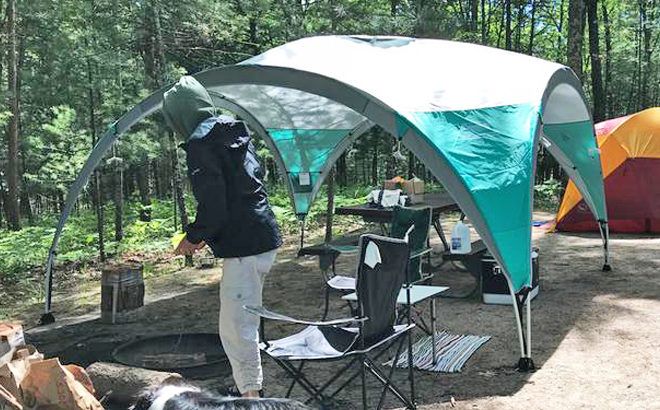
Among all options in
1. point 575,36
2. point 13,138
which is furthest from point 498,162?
point 13,138

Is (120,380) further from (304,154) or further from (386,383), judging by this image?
(304,154)

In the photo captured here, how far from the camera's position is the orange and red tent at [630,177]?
916 centimetres

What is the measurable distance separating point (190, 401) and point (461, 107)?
12.0ft

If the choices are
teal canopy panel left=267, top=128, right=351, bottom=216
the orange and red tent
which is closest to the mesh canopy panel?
teal canopy panel left=267, top=128, right=351, bottom=216

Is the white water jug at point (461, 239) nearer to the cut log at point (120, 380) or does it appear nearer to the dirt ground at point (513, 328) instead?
the dirt ground at point (513, 328)

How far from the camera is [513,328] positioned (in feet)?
16.8

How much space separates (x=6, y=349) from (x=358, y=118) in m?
5.36

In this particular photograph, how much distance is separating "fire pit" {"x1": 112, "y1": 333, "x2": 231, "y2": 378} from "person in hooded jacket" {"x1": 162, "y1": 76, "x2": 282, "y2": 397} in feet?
3.49

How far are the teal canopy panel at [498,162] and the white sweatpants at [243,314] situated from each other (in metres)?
1.73

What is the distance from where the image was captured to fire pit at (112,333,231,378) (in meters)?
4.18

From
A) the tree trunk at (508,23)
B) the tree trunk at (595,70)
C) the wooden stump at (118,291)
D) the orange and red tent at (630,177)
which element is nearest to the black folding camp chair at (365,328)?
the wooden stump at (118,291)

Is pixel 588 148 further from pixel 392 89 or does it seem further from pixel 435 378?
pixel 435 378

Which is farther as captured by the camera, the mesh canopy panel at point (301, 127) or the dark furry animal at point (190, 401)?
the mesh canopy panel at point (301, 127)

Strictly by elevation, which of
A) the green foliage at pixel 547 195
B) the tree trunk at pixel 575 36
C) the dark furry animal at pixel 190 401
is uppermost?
the tree trunk at pixel 575 36
